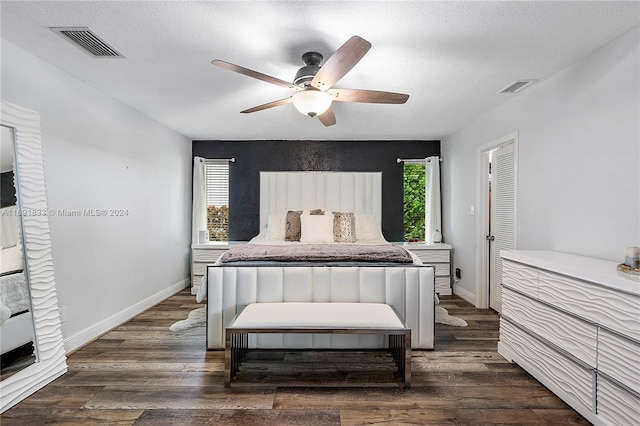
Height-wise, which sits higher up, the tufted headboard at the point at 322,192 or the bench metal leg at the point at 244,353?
the tufted headboard at the point at 322,192

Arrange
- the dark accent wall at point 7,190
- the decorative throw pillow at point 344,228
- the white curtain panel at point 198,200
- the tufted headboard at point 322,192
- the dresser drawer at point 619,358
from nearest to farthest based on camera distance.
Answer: the dresser drawer at point 619,358, the dark accent wall at point 7,190, the decorative throw pillow at point 344,228, the white curtain panel at point 198,200, the tufted headboard at point 322,192

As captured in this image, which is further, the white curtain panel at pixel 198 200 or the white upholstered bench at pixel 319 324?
the white curtain panel at pixel 198 200

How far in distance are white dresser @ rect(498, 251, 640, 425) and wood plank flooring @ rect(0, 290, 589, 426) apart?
0.51 feet

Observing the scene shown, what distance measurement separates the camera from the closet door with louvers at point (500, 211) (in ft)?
11.5

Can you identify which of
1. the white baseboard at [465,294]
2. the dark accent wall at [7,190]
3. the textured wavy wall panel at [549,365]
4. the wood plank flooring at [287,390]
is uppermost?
the dark accent wall at [7,190]

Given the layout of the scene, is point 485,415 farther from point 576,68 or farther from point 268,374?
point 576,68

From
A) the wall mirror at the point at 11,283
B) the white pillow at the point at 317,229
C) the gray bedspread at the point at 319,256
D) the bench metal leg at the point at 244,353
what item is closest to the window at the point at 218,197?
the white pillow at the point at 317,229

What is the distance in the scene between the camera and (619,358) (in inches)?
65.5

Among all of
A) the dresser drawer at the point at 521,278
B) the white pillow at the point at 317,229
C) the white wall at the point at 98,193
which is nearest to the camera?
the dresser drawer at the point at 521,278

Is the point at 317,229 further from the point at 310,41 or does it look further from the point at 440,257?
the point at 310,41

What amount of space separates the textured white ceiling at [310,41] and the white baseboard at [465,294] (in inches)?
89.8

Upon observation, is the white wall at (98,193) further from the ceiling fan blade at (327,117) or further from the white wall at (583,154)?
the white wall at (583,154)

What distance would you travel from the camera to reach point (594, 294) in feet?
5.93

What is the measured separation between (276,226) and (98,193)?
2287mm
